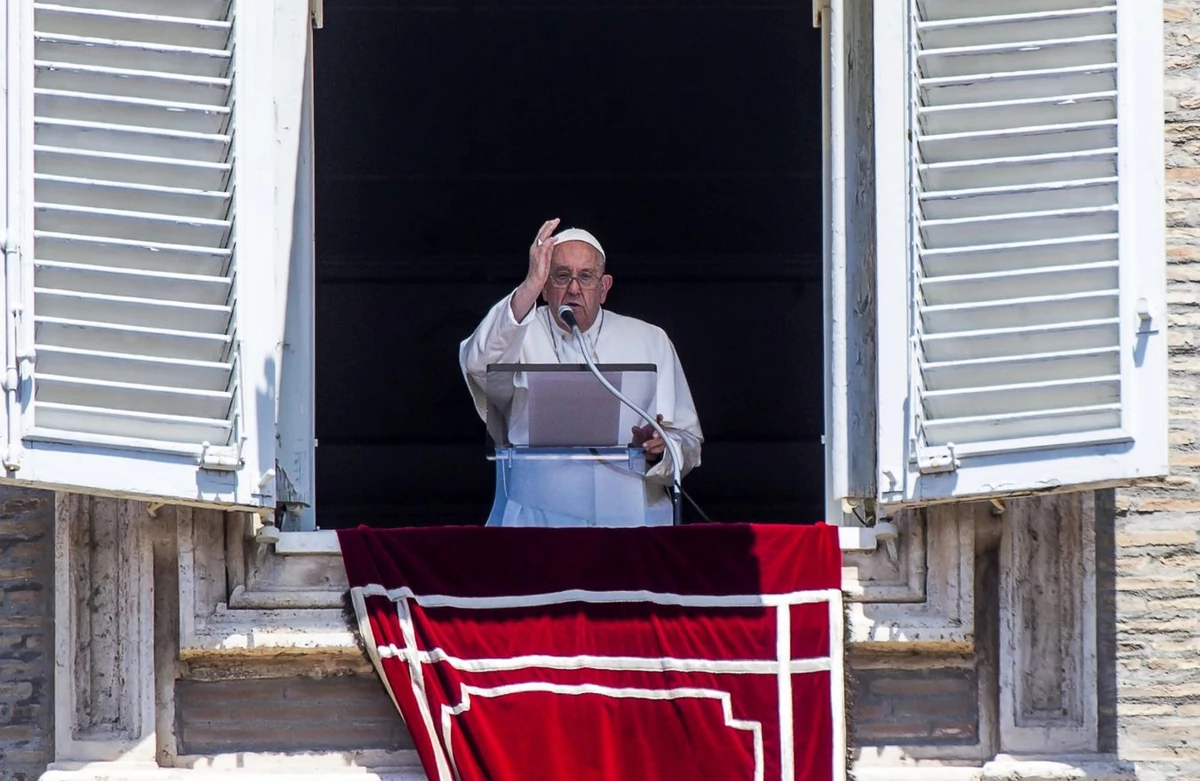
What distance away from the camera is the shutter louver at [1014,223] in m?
6.32

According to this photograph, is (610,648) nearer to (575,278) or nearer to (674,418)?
(674,418)

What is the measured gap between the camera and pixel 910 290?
6410 millimetres

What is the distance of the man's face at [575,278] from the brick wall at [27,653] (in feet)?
5.64

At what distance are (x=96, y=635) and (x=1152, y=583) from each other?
2.70 m

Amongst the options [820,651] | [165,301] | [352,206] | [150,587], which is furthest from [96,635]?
[352,206]

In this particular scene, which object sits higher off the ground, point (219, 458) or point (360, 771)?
point (219, 458)

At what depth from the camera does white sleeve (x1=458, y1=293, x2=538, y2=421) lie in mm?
7309

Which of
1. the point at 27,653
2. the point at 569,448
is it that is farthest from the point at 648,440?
the point at 27,653

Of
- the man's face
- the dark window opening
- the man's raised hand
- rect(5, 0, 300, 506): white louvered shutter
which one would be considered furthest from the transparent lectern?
the dark window opening

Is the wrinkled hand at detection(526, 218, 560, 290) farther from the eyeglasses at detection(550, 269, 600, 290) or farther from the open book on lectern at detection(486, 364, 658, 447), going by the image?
the eyeglasses at detection(550, 269, 600, 290)

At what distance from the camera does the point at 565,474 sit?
725cm

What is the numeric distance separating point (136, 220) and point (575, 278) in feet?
5.73

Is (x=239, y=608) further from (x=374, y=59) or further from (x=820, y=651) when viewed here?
(x=374, y=59)

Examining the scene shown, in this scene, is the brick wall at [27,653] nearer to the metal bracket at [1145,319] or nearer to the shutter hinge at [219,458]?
the shutter hinge at [219,458]
